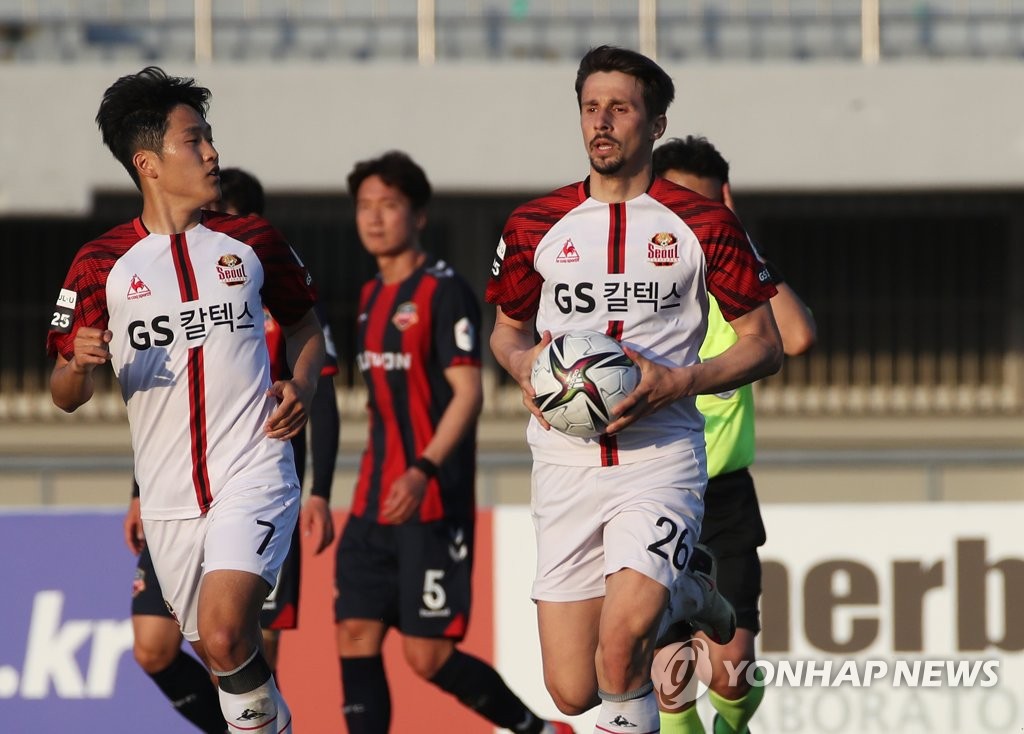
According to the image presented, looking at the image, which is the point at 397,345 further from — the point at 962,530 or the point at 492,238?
the point at 492,238

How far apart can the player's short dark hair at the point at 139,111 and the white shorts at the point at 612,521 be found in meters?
1.65

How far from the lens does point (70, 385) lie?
5.08 metres

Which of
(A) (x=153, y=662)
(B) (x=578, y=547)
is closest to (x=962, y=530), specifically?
(B) (x=578, y=547)

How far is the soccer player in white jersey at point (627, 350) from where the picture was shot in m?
5.02

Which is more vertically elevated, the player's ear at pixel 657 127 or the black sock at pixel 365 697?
the player's ear at pixel 657 127

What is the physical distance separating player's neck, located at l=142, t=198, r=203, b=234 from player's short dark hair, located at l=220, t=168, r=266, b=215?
132 centimetres

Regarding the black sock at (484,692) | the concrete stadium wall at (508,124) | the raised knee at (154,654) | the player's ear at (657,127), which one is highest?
the concrete stadium wall at (508,124)

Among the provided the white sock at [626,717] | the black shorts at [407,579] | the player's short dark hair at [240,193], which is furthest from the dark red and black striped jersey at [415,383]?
the white sock at [626,717]

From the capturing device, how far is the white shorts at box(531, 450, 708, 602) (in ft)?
16.4

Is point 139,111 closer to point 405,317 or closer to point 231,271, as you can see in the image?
point 231,271

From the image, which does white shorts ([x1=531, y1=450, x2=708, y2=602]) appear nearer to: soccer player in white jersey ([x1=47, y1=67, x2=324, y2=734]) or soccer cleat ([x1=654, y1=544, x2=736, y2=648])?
soccer cleat ([x1=654, y1=544, x2=736, y2=648])

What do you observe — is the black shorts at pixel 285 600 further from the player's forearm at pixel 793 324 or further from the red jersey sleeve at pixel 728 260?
the red jersey sleeve at pixel 728 260

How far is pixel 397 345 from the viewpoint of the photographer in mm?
7137

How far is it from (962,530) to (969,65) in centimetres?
782
